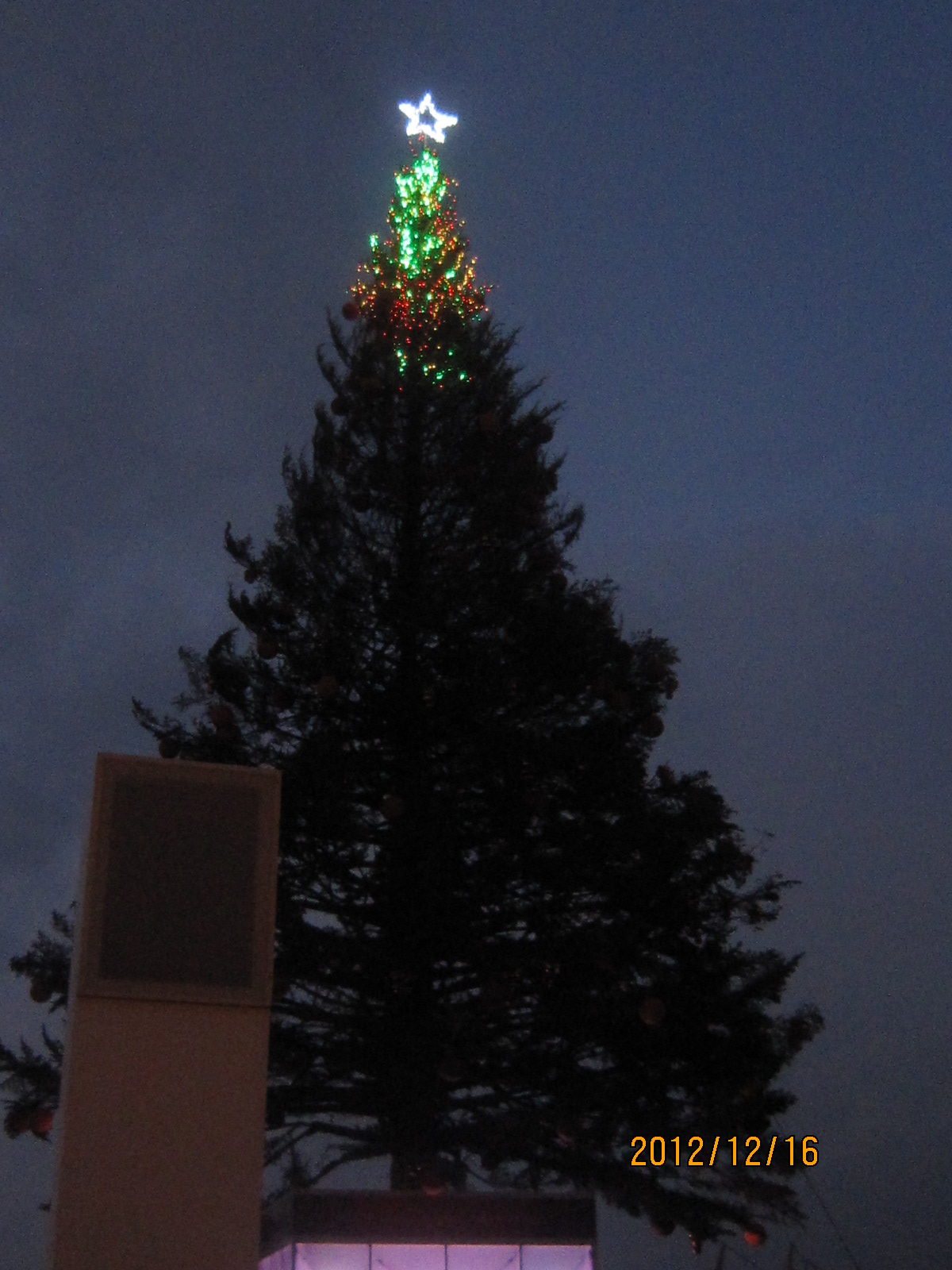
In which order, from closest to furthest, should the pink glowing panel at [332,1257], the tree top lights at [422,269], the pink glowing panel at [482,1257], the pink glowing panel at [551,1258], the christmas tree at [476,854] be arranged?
the pink glowing panel at [332,1257], the pink glowing panel at [482,1257], the pink glowing panel at [551,1258], the christmas tree at [476,854], the tree top lights at [422,269]

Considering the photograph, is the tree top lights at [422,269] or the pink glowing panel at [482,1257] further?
the tree top lights at [422,269]

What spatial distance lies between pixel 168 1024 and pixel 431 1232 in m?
4.37

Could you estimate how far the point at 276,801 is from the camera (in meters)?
7.91

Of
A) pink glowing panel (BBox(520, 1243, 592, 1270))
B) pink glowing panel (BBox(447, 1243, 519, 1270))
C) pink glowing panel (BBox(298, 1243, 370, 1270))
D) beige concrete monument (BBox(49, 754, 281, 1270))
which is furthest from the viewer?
pink glowing panel (BBox(520, 1243, 592, 1270))

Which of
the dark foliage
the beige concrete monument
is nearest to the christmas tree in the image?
the dark foliage

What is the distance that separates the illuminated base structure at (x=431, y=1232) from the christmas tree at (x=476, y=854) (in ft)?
1.39

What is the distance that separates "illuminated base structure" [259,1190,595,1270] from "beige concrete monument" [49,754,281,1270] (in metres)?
3.73

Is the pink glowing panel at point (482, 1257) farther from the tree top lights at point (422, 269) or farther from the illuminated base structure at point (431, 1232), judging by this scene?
the tree top lights at point (422, 269)

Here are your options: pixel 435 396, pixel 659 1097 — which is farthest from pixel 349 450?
pixel 659 1097

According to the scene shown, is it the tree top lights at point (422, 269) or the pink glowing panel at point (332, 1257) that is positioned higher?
the tree top lights at point (422, 269)

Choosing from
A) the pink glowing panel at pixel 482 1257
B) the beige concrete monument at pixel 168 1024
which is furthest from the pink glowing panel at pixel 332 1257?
the beige concrete monument at pixel 168 1024

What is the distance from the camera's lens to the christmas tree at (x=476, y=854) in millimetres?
12031

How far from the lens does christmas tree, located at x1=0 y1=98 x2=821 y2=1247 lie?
1203 centimetres

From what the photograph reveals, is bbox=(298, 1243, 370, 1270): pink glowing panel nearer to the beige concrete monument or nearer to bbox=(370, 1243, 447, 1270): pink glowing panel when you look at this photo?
bbox=(370, 1243, 447, 1270): pink glowing panel
